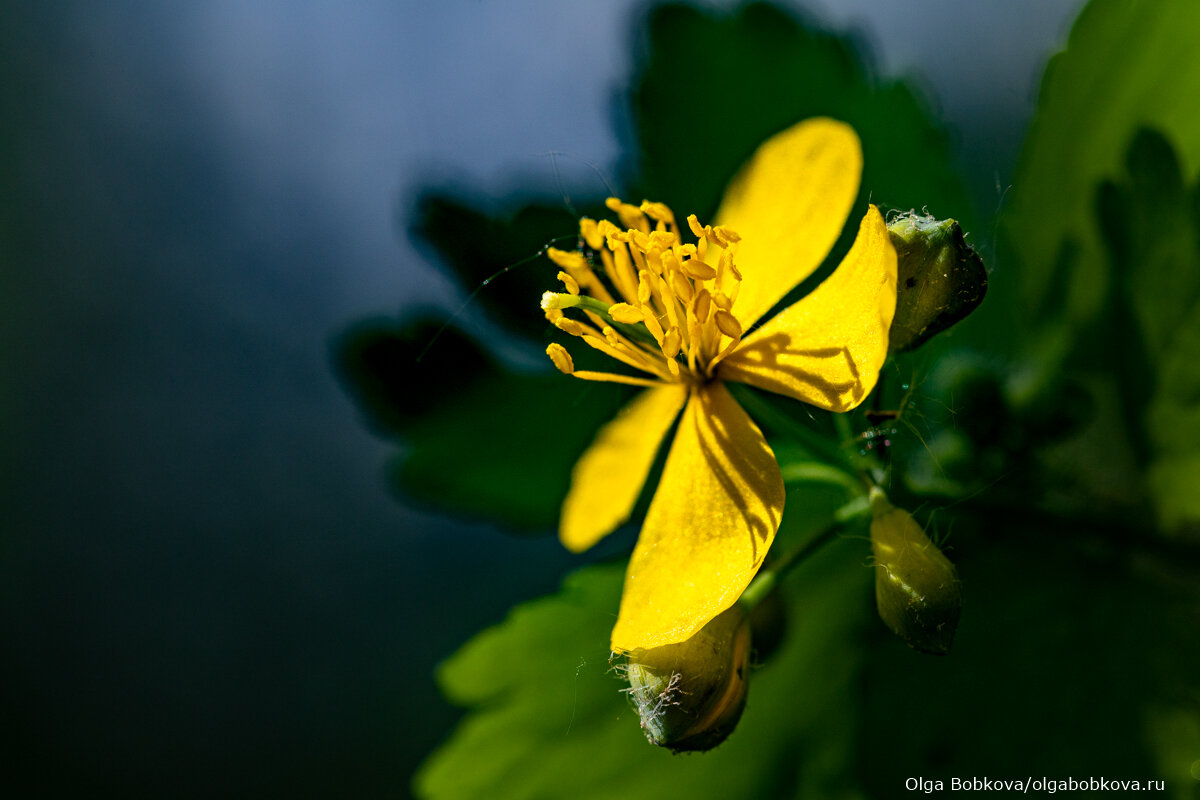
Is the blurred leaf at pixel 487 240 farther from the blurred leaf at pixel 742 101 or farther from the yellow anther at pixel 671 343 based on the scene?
the yellow anther at pixel 671 343

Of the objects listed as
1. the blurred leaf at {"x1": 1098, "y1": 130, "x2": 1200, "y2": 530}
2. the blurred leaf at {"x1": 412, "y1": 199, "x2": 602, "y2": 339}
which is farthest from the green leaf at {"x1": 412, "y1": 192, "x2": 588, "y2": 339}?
the blurred leaf at {"x1": 1098, "y1": 130, "x2": 1200, "y2": 530}

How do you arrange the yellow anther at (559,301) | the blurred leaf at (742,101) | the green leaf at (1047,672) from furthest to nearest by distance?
the blurred leaf at (742,101) → the green leaf at (1047,672) → the yellow anther at (559,301)

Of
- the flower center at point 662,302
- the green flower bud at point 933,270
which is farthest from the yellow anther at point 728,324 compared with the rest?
the green flower bud at point 933,270

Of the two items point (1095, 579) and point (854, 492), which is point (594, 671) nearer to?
point (854, 492)

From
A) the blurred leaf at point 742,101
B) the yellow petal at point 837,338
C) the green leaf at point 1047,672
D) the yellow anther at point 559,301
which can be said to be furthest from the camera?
the blurred leaf at point 742,101

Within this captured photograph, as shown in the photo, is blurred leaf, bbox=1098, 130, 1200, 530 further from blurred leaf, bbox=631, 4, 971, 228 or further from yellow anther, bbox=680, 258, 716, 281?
yellow anther, bbox=680, 258, 716, 281

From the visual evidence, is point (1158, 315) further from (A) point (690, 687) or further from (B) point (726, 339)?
(A) point (690, 687)

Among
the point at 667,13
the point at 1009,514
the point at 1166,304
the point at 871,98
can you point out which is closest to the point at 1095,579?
the point at 1009,514
